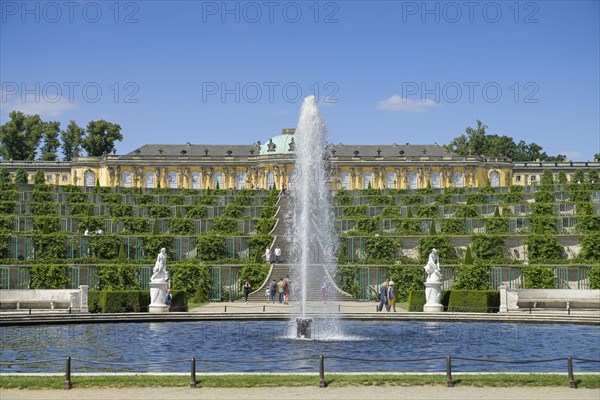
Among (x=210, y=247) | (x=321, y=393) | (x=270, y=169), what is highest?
(x=270, y=169)

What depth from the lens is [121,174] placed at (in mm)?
94375

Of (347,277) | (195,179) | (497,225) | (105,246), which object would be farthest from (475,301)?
(195,179)

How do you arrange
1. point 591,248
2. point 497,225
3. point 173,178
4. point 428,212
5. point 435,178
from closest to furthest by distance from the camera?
point 591,248 < point 497,225 < point 428,212 < point 435,178 < point 173,178

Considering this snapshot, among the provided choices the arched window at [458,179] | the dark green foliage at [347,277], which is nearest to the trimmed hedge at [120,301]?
the dark green foliage at [347,277]

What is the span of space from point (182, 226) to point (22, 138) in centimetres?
5247

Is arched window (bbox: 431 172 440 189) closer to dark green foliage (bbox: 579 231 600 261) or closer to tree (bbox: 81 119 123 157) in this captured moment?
tree (bbox: 81 119 123 157)

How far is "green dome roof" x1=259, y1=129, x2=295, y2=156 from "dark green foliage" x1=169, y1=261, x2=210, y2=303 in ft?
188

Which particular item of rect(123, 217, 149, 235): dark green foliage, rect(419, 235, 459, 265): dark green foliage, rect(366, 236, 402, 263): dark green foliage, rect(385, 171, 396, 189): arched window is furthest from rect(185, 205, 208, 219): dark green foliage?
rect(385, 171, 396, 189): arched window

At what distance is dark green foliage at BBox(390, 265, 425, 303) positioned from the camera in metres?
36.7

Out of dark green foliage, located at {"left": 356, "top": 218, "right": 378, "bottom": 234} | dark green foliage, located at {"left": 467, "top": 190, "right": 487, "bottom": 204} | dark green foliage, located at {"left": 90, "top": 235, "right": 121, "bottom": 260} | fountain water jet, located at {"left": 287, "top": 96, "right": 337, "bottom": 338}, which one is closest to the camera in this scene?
fountain water jet, located at {"left": 287, "top": 96, "right": 337, "bottom": 338}

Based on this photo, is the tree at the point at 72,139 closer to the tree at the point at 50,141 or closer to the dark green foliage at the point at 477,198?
the tree at the point at 50,141

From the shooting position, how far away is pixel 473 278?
3541 cm

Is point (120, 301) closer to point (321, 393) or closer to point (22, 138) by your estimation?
point (321, 393)

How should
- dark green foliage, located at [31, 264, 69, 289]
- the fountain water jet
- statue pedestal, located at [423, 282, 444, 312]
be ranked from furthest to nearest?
dark green foliage, located at [31, 264, 69, 289]
statue pedestal, located at [423, 282, 444, 312]
the fountain water jet
